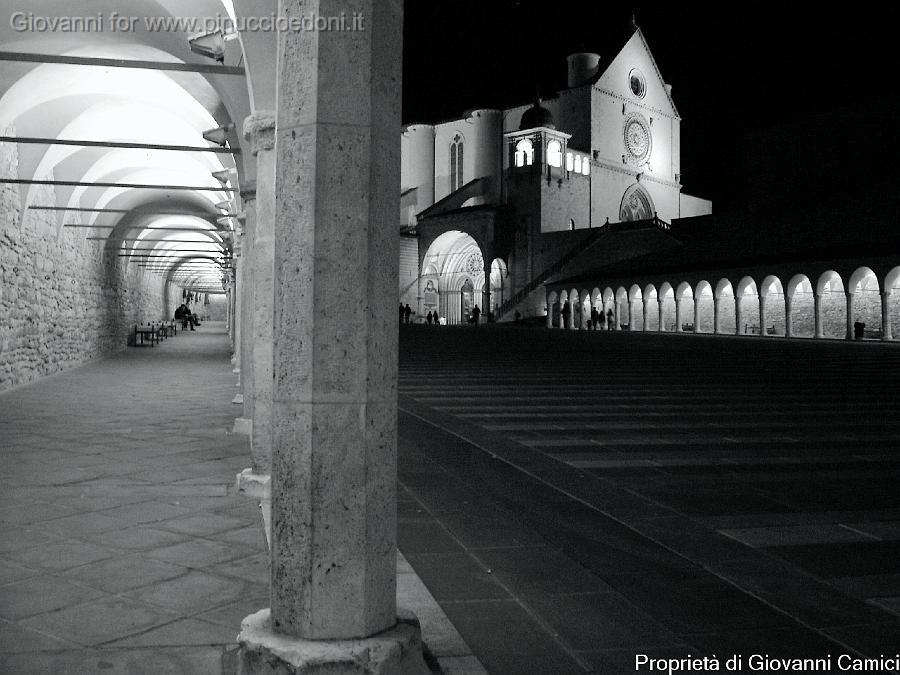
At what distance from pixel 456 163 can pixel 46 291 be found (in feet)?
156

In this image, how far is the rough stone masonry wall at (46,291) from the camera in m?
11.1

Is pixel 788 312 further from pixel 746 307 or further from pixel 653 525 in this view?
pixel 653 525

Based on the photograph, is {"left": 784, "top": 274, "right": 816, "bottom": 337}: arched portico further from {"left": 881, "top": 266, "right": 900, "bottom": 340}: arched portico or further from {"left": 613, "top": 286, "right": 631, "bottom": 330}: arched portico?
{"left": 613, "top": 286, "right": 631, "bottom": 330}: arched portico

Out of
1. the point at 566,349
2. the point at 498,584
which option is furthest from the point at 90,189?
the point at 498,584

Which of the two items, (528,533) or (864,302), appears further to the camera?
(864,302)

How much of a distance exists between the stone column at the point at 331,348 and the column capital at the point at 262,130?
9.38ft

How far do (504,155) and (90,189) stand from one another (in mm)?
41981

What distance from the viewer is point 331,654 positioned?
2.21 m

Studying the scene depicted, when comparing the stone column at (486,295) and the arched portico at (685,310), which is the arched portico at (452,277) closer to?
the stone column at (486,295)

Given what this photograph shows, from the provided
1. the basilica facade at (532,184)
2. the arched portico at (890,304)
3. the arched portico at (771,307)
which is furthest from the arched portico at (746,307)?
the basilica facade at (532,184)

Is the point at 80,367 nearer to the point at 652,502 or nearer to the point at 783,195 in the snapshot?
the point at 652,502

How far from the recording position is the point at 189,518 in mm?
4492

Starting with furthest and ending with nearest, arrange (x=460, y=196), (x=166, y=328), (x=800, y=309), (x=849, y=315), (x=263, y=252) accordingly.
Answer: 1. (x=460, y=196)
2. (x=800, y=309)
3. (x=166, y=328)
4. (x=849, y=315)
5. (x=263, y=252)

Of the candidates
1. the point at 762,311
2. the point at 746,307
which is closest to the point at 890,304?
the point at 762,311
